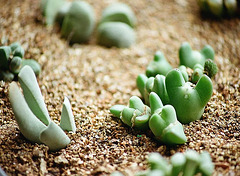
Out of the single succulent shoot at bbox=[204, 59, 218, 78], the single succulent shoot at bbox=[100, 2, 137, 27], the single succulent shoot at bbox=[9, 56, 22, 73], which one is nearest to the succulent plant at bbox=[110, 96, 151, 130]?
the single succulent shoot at bbox=[204, 59, 218, 78]

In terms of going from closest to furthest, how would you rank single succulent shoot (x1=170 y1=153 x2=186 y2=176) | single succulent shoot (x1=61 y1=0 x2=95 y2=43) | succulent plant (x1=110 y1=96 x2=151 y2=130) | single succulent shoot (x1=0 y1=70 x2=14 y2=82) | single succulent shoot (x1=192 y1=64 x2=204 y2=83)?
single succulent shoot (x1=170 y1=153 x2=186 y2=176)
succulent plant (x1=110 y1=96 x2=151 y2=130)
single succulent shoot (x1=192 y1=64 x2=204 y2=83)
single succulent shoot (x1=0 y1=70 x2=14 y2=82)
single succulent shoot (x1=61 y1=0 x2=95 y2=43)

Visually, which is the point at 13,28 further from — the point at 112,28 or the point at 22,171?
the point at 22,171

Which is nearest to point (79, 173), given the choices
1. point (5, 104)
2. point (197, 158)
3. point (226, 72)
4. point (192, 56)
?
point (197, 158)

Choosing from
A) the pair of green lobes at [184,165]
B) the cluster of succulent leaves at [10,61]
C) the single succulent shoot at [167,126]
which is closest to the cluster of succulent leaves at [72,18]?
the cluster of succulent leaves at [10,61]

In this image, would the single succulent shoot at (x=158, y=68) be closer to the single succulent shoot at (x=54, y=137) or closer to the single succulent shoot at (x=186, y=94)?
the single succulent shoot at (x=186, y=94)

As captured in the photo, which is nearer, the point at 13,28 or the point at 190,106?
the point at 190,106

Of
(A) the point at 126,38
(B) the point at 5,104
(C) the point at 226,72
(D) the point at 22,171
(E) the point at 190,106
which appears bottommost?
(D) the point at 22,171

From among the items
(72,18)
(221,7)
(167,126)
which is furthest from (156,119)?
(221,7)

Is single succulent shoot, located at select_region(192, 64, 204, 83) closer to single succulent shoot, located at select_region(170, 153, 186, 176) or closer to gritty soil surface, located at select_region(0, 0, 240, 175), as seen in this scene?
gritty soil surface, located at select_region(0, 0, 240, 175)
